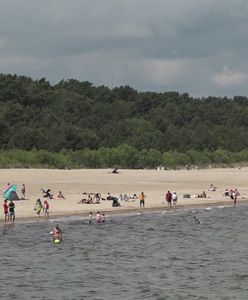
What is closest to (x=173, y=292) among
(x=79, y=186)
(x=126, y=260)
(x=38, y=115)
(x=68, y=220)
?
(x=126, y=260)

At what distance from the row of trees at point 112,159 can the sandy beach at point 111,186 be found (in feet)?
34.2

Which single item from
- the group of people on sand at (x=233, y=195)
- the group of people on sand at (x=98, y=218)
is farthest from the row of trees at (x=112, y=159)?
the group of people on sand at (x=98, y=218)

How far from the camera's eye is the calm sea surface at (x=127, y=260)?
2461 cm

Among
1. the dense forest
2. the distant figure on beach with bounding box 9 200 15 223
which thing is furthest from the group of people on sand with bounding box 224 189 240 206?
the dense forest

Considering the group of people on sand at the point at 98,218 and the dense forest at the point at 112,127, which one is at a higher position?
the dense forest at the point at 112,127

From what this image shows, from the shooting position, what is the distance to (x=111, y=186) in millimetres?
62438

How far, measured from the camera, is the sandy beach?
153ft

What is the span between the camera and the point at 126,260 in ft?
99.9

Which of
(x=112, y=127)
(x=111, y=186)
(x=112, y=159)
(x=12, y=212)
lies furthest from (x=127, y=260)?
(x=112, y=127)

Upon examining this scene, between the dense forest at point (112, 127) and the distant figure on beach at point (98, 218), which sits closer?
the distant figure on beach at point (98, 218)

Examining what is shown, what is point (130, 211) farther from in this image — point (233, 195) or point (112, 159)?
point (112, 159)

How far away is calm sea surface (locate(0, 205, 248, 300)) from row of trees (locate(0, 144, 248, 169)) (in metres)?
41.4

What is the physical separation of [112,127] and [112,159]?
3075 centimetres

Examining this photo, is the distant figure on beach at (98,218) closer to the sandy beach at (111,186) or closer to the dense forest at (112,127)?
the sandy beach at (111,186)
